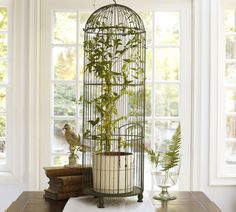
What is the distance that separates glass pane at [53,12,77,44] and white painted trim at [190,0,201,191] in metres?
0.92

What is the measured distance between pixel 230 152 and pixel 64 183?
5.60 feet

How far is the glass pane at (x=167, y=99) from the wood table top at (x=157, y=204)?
1096 millimetres

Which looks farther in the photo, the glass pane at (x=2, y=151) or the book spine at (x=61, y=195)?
the glass pane at (x=2, y=151)

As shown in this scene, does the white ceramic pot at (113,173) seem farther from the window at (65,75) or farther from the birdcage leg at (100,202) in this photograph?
the window at (65,75)

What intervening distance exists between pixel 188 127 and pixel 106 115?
1343 millimetres

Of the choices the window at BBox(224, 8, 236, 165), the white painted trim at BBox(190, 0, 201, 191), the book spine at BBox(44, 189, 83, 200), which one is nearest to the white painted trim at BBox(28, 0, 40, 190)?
the book spine at BBox(44, 189, 83, 200)

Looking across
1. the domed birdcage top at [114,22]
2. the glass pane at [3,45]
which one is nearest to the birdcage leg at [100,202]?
the domed birdcage top at [114,22]

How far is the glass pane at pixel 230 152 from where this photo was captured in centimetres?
365

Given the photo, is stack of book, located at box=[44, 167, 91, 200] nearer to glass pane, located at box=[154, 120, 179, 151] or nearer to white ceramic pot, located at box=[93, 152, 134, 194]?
white ceramic pot, located at box=[93, 152, 134, 194]

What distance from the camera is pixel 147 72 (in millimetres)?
3588

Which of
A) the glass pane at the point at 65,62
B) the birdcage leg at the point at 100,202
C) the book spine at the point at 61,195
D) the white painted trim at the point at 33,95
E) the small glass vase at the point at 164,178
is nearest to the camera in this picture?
the birdcage leg at the point at 100,202

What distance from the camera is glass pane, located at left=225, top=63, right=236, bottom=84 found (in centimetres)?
364

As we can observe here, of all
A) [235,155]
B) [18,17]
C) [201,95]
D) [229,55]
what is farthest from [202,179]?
[18,17]

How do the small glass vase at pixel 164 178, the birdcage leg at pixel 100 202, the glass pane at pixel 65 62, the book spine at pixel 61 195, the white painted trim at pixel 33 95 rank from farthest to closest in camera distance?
the glass pane at pixel 65 62 < the white painted trim at pixel 33 95 < the small glass vase at pixel 164 178 < the book spine at pixel 61 195 < the birdcage leg at pixel 100 202
